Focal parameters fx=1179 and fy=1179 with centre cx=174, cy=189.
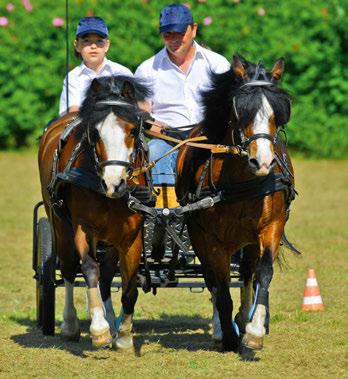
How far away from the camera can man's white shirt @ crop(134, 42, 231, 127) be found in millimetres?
8641

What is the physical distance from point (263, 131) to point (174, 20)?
1.76m

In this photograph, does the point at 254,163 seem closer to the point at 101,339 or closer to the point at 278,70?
the point at 278,70

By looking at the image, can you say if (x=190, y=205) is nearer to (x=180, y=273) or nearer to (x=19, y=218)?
(x=180, y=273)

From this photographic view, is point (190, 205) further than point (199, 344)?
No

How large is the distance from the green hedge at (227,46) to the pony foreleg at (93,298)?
12.4 meters

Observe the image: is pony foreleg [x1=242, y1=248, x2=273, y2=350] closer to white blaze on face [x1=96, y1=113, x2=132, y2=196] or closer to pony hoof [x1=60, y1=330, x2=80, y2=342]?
white blaze on face [x1=96, y1=113, x2=132, y2=196]

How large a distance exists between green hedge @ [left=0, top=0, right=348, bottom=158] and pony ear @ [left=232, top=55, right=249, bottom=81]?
40.3ft

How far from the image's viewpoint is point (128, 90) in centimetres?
737

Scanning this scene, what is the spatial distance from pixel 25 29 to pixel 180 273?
1276 cm

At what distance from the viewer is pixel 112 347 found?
7770 millimetres

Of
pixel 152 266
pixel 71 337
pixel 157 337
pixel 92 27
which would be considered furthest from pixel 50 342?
pixel 92 27

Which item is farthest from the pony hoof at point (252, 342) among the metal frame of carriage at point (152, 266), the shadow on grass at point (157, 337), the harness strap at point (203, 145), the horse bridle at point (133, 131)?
the horse bridle at point (133, 131)

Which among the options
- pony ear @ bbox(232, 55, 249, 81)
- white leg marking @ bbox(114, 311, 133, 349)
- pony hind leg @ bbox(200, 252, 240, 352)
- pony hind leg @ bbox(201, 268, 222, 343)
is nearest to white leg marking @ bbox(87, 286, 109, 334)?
white leg marking @ bbox(114, 311, 133, 349)

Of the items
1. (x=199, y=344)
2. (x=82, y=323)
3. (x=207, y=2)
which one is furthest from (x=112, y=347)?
(x=207, y=2)
